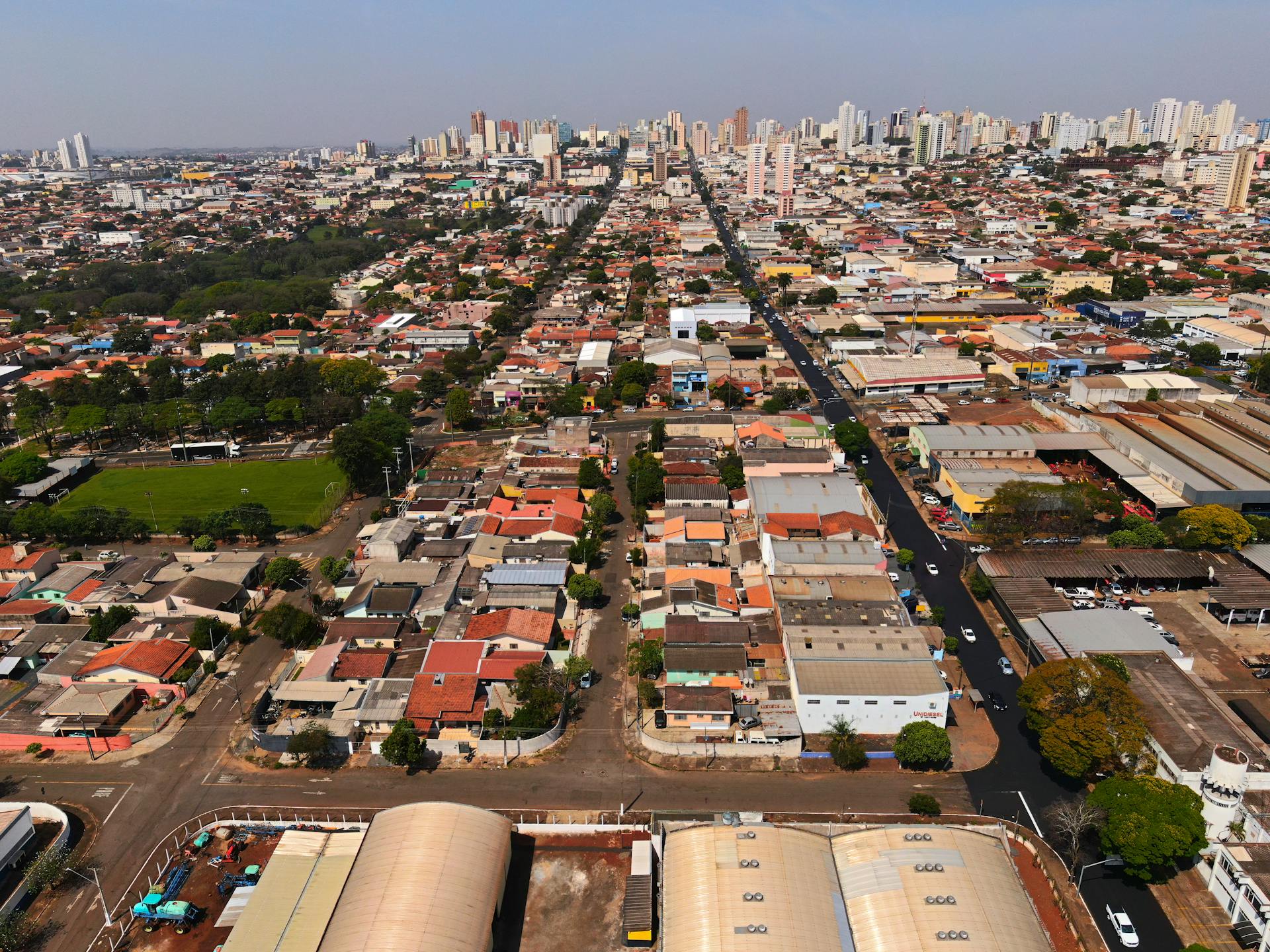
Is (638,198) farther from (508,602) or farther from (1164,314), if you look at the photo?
(508,602)

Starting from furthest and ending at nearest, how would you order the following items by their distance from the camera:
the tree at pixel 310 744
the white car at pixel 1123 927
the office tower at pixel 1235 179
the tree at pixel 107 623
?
the office tower at pixel 1235 179
the tree at pixel 107 623
the tree at pixel 310 744
the white car at pixel 1123 927

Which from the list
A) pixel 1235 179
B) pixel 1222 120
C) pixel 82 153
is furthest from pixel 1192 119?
pixel 82 153

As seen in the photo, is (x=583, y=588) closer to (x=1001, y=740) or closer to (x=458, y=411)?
(x=1001, y=740)

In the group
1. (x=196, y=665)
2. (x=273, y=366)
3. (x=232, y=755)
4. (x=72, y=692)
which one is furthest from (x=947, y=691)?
(x=273, y=366)

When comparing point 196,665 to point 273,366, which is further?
point 273,366

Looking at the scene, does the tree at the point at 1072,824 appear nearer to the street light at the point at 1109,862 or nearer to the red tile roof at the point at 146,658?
the street light at the point at 1109,862

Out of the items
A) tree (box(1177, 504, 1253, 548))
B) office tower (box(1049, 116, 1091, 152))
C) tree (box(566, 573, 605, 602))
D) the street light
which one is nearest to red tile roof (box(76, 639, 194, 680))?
tree (box(566, 573, 605, 602))

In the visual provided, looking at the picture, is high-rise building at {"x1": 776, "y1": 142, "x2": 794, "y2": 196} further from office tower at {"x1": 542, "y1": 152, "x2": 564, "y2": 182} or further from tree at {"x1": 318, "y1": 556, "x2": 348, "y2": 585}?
tree at {"x1": 318, "y1": 556, "x2": 348, "y2": 585}

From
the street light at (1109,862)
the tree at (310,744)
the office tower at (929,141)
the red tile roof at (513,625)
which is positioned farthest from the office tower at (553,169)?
the street light at (1109,862)
